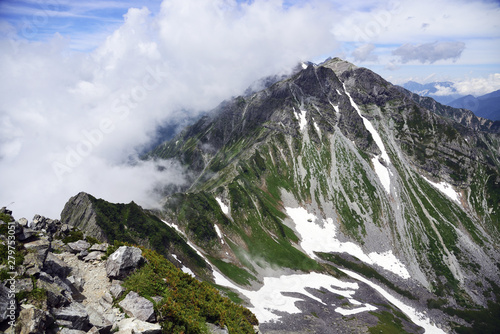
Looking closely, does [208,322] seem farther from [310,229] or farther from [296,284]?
[310,229]

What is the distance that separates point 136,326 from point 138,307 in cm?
198

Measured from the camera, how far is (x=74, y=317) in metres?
15.7

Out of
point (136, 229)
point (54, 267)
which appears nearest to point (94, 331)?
point (54, 267)

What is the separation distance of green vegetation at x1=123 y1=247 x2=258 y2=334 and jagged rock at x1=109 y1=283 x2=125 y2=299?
0.51 m

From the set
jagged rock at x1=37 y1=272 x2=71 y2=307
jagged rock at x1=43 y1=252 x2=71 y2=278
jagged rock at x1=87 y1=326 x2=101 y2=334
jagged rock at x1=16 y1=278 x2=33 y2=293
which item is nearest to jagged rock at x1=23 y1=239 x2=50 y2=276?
jagged rock at x1=43 y1=252 x2=71 y2=278

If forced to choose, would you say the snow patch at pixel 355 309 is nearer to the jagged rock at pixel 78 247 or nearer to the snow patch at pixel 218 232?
the snow patch at pixel 218 232

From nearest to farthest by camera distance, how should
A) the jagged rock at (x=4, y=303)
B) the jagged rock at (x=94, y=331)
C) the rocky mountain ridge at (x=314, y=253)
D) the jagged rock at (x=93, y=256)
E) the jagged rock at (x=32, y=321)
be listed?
the jagged rock at (x=4, y=303) < the jagged rock at (x=32, y=321) < the jagged rock at (x=94, y=331) < the jagged rock at (x=93, y=256) < the rocky mountain ridge at (x=314, y=253)

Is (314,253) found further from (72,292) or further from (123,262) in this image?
(72,292)

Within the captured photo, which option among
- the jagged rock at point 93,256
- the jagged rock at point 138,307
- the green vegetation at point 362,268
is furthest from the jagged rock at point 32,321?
the green vegetation at point 362,268

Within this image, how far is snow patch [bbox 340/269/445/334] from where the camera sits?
118m

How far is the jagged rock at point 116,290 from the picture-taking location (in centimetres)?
2033

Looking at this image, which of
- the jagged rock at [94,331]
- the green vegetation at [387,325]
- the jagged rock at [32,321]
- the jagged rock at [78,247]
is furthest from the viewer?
the green vegetation at [387,325]

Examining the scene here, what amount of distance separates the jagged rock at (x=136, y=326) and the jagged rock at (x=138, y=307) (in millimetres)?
649

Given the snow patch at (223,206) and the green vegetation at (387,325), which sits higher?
the snow patch at (223,206)
